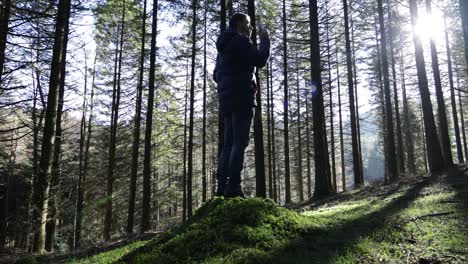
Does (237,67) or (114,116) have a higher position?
(114,116)

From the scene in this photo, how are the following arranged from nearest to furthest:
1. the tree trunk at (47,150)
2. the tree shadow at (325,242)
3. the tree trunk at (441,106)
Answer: the tree shadow at (325,242)
the tree trunk at (47,150)
the tree trunk at (441,106)

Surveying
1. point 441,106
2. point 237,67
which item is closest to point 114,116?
point 237,67

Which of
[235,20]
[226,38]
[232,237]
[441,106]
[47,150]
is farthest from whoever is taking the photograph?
[441,106]

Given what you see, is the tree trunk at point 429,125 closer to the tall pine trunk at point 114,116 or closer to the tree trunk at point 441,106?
the tree trunk at point 441,106

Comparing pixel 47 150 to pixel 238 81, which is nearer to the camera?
pixel 238 81

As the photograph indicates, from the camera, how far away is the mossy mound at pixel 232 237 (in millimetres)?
2152

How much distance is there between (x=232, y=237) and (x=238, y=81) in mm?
2013

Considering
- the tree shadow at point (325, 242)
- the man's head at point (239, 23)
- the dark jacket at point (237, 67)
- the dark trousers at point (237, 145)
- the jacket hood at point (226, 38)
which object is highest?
the man's head at point (239, 23)

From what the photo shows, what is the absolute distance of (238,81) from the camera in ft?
Result: 12.0

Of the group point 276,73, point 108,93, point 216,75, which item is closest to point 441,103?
point 276,73

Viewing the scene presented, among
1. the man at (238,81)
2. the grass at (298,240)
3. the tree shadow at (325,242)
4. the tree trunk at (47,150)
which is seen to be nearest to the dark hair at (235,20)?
the man at (238,81)

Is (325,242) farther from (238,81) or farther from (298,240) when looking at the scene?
(238,81)

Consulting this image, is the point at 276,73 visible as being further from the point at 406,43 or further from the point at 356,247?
the point at 356,247

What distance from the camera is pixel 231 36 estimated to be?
11.6 ft
